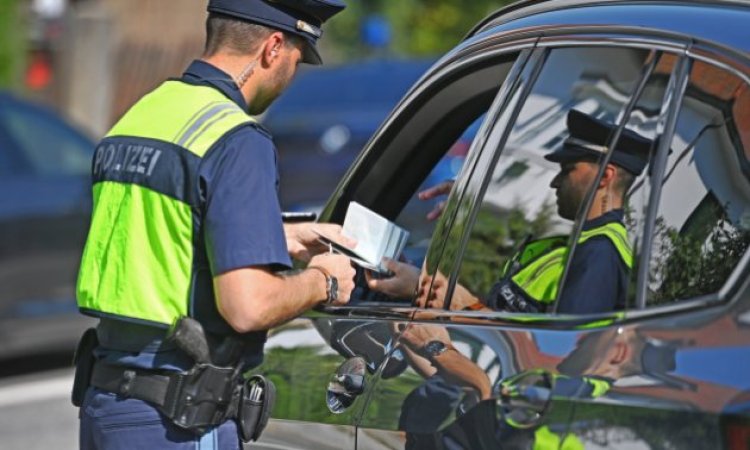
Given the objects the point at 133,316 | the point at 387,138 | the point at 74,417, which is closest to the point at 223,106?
the point at 133,316

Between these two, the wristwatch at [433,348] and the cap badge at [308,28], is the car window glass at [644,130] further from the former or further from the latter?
the cap badge at [308,28]

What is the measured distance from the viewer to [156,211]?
3506mm

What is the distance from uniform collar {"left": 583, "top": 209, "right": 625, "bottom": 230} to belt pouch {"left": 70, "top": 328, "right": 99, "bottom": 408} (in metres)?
1.17

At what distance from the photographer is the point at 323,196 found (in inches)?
493

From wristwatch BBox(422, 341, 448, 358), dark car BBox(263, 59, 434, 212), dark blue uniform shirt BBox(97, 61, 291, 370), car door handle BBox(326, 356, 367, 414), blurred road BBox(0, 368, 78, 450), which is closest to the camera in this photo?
wristwatch BBox(422, 341, 448, 358)

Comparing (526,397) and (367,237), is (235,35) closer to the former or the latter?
(367,237)

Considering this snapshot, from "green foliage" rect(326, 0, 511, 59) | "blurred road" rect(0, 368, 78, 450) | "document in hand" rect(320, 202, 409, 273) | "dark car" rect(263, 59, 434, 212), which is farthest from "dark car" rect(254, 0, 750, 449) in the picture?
"green foliage" rect(326, 0, 511, 59)

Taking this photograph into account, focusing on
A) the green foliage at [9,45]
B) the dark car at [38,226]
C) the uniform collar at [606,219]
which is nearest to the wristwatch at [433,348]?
the uniform collar at [606,219]

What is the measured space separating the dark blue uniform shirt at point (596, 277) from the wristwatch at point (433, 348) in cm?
33

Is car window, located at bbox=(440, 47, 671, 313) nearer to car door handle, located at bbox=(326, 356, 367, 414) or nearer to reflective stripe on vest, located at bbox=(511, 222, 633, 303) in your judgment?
reflective stripe on vest, located at bbox=(511, 222, 633, 303)

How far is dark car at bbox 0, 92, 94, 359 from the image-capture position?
9.35m

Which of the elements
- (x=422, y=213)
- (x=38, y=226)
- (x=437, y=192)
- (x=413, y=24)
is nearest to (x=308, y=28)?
(x=437, y=192)

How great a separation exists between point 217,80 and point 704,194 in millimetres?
1206

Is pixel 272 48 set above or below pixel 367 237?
above
